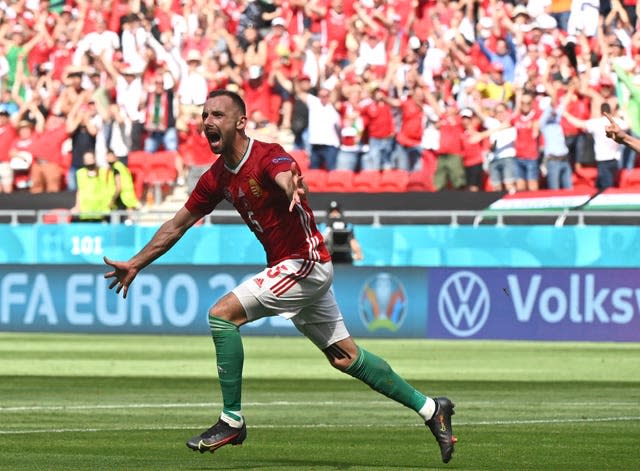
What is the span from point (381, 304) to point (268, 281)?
15450 millimetres

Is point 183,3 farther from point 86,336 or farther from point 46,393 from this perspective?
point 46,393

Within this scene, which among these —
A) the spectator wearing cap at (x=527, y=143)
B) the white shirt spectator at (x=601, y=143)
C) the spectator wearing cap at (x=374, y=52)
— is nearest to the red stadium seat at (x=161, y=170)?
the spectator wearing cap at (x=374, y=52)

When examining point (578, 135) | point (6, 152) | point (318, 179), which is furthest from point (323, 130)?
point (6, 152)

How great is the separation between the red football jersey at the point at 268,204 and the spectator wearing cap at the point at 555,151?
16384 millimetres

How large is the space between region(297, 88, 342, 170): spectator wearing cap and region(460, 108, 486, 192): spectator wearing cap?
7.65 feet

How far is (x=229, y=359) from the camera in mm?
10328

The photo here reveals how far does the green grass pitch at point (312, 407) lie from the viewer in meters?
10.8

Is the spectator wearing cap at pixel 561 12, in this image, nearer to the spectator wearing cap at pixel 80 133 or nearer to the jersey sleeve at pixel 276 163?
the spectator wearing cap at pixel 80 133

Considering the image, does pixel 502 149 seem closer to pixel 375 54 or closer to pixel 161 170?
pixel 375 54

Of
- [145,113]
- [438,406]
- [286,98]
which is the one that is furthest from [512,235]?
[438,406]

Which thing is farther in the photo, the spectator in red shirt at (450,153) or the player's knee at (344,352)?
the spectator in red shirt at (450,153)

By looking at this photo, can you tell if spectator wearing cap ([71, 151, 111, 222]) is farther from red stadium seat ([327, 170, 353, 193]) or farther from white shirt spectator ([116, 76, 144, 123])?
red stadium seat ([327, 170, 353, 193])

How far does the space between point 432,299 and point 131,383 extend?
849 centimetres

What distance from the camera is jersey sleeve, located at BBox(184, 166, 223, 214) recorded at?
10680 millimetres
